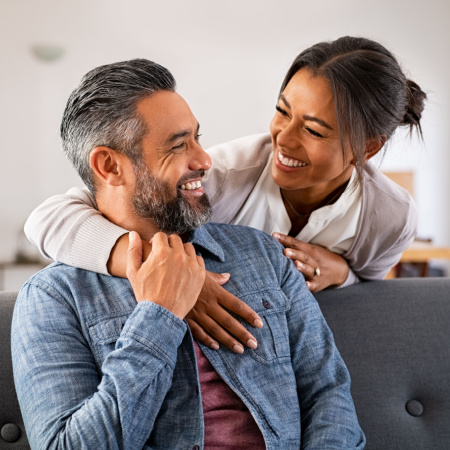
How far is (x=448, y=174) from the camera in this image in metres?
5.35

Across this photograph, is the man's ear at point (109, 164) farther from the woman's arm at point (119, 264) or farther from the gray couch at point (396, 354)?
the gray couch at point (396, 354)

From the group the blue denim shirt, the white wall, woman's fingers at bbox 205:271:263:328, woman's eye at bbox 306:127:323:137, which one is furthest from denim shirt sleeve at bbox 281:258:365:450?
the white wall

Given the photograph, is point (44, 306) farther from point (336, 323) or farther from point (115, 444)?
point (336, 323)

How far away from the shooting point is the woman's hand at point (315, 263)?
1574 mm

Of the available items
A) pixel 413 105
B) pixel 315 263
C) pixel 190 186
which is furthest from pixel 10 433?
pixel 413 105

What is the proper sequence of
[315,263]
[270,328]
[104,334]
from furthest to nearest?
[315,263]
[270,328]
[104,334]

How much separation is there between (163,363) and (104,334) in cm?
17

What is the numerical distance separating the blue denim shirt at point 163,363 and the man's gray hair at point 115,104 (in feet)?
0.88

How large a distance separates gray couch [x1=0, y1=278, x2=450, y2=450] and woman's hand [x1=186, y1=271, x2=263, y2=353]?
40cm

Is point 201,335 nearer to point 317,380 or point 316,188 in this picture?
point 317,380

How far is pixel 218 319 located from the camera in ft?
4.30

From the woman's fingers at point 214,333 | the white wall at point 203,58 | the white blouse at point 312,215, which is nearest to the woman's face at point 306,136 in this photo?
the white blouse at point 312,215

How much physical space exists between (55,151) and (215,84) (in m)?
1.35

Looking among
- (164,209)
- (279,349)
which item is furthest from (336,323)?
(164,209)
